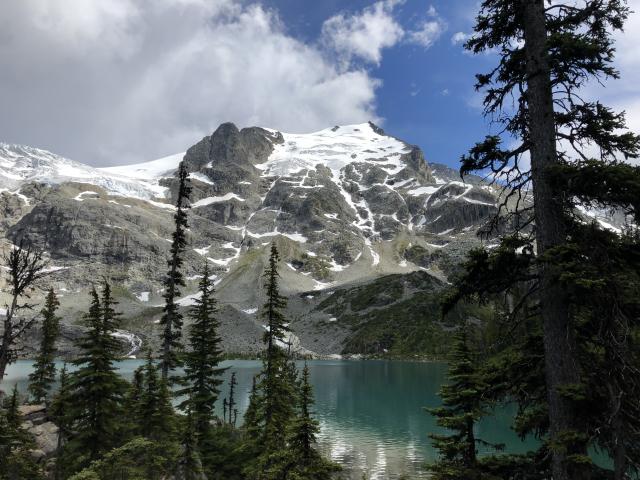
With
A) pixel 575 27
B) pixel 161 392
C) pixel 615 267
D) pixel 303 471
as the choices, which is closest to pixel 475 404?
pixel 303 471

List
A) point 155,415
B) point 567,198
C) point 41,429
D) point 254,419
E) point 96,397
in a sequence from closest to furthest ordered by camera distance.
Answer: point 567,198 < point 96,397 < point 155,415 < point 41,429 < point 254,419

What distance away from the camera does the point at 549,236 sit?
30.2ft

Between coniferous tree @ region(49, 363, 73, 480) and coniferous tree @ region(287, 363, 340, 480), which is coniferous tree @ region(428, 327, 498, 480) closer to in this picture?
coniferous tree @ region(287, 363, 340, 480)

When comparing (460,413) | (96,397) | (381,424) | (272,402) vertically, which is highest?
(460,413)

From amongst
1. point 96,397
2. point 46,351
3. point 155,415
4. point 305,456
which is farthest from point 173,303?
point 46,351

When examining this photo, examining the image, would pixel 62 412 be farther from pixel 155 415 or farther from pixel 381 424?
pixel 381 424

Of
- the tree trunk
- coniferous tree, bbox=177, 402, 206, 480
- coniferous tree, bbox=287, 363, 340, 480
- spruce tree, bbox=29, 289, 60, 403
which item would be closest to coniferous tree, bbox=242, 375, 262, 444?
coniferous tree, bbox=177, 402, 206, 480

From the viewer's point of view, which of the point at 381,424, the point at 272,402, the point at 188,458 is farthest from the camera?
the point at 381,424

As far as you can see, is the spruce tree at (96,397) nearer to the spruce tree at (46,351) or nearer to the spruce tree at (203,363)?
the spruce tree at (203,363)

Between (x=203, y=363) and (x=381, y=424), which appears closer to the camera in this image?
(x=203, y=363)

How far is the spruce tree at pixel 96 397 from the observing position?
2606 cm

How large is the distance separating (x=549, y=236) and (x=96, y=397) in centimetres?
2734

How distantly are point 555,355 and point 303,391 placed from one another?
14398 mm

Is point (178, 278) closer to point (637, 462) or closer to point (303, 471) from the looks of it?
point (303, 471)
